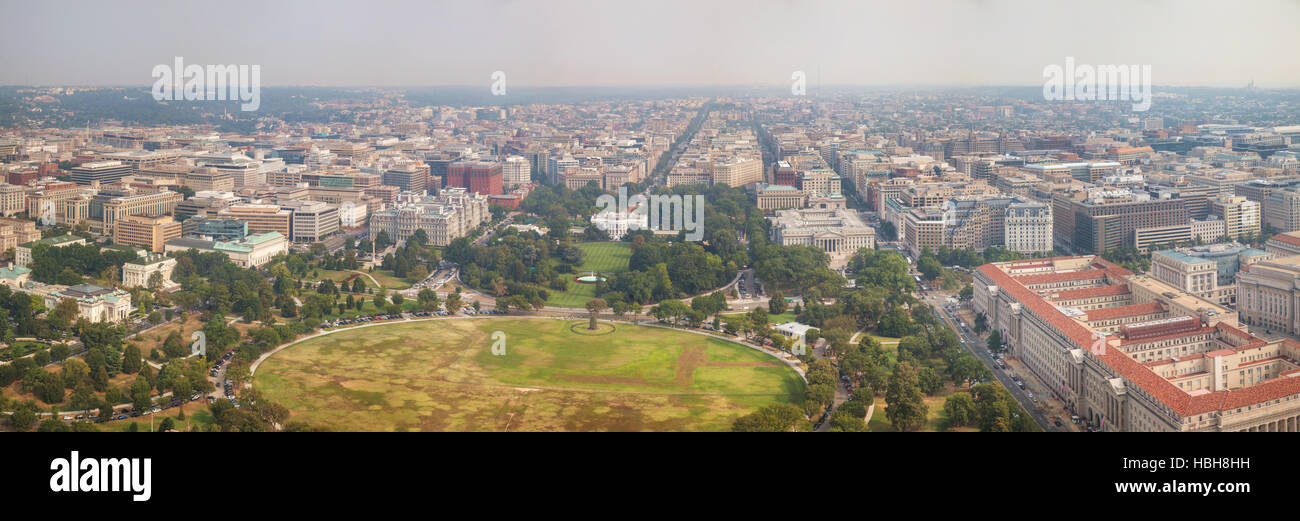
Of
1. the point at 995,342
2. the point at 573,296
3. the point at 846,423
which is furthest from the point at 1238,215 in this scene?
the point at 846,423

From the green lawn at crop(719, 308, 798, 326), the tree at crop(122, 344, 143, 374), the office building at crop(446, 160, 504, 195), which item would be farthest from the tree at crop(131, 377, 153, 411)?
the office building at crop(446, 160, 504, 195)

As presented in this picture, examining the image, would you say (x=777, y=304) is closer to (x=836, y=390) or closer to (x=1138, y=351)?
(x=836, y=390)

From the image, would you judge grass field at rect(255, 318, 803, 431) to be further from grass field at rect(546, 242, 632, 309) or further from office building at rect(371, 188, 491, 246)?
office building at rect(371, 188, 491, 246)

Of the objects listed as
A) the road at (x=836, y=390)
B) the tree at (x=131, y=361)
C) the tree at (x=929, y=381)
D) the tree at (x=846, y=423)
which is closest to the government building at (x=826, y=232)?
the road at (x=836, y=390)

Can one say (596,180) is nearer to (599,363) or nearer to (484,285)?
(484,285)

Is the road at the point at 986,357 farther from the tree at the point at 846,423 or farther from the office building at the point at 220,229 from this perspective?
the office building at the point at 220,229
